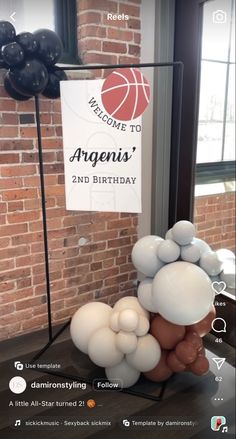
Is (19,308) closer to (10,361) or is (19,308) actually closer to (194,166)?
(10,361)

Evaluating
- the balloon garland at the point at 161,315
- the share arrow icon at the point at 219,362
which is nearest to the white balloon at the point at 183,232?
the balloon garland at the point at 161,315

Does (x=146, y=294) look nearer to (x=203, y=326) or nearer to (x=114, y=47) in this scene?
(x=203, y=326)

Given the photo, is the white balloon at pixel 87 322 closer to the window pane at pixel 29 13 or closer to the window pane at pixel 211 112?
the window pane at pixel 211 112

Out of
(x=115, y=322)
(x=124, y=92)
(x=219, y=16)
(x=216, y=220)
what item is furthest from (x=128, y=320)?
(x=219, y=16)

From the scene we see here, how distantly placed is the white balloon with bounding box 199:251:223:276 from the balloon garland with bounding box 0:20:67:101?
720mm

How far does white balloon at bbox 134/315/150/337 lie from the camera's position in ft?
3.68

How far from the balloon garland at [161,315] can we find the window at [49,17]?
68 centimetres

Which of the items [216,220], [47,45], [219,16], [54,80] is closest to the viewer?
[219,16]

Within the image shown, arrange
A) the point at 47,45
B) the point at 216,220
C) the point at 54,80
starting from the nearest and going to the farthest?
the point at 47,45 < the point at 54,80 < the point at 216,220

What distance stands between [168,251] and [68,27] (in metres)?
0.80

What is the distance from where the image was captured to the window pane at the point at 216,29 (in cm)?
91

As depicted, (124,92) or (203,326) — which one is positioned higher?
(124,92)

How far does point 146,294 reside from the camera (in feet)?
3.76

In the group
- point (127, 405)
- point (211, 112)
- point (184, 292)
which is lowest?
point (127, 405)
